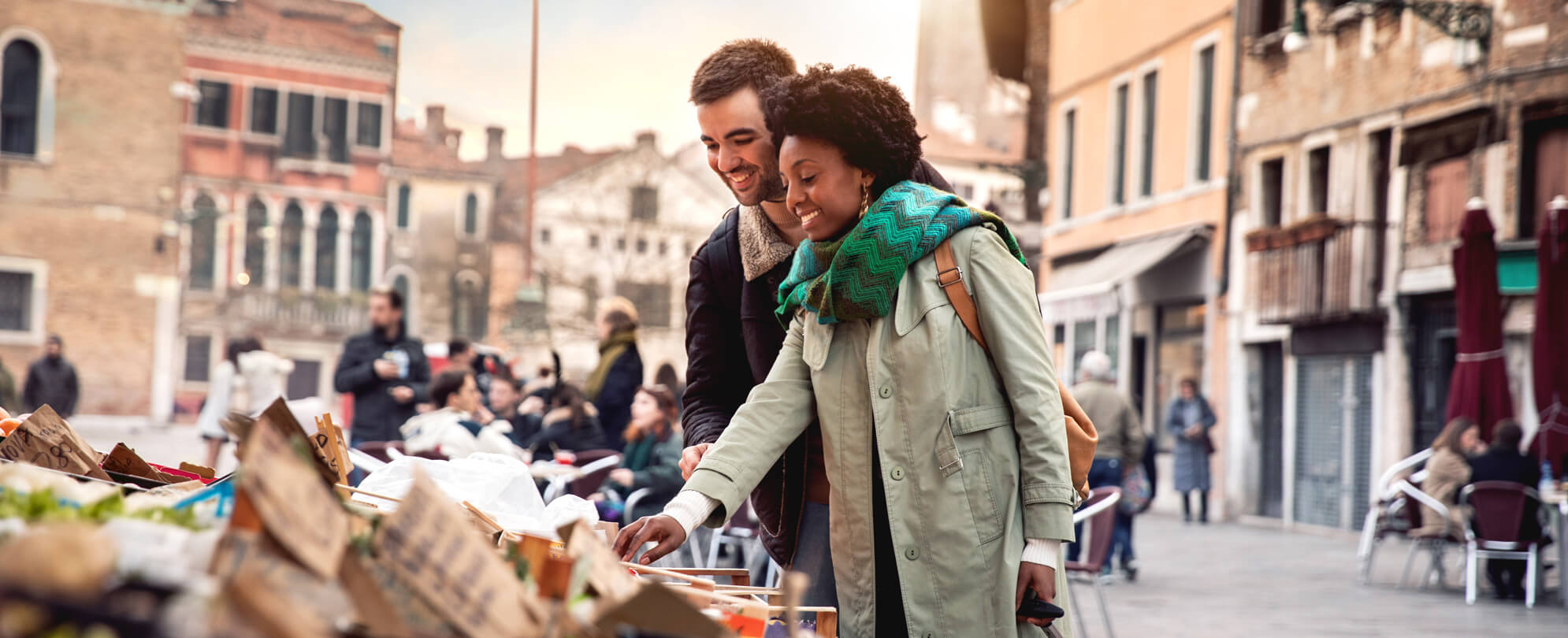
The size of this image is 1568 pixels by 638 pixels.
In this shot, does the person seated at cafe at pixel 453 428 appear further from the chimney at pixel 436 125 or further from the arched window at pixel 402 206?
the chimney at pixel 436 125

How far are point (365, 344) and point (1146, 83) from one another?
53.1ft

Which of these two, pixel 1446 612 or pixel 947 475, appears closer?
pixel 947 475

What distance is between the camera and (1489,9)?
14867 mm

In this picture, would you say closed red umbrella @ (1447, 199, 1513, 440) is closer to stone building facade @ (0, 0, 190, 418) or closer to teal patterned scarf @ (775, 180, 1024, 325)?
teal patterned scarf @ (775, 180, 1024, 325)

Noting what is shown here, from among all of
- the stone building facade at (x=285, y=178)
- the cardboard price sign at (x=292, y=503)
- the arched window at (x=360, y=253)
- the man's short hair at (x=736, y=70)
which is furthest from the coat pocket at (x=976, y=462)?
the arched window at (x=360, y=253)

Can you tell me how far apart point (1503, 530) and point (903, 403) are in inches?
325

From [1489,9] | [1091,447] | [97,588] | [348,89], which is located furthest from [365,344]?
[348,89]

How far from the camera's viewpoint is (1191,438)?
57.7ft

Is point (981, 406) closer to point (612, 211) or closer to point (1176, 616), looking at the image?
point (1176, 616)

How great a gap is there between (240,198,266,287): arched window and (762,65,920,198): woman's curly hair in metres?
36.2

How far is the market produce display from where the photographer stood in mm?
1062

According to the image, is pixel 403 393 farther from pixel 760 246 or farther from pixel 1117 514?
pixel 760 246

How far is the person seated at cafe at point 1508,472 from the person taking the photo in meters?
9.69

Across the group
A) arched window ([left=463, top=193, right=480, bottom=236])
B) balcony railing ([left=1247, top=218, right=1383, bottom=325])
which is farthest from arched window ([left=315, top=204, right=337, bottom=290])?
balcony railing ([left=1247, top=218, right=1383, bottom=325])
